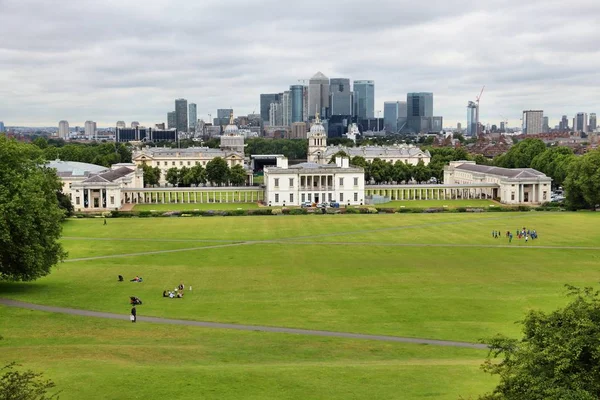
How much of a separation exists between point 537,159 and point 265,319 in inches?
4903

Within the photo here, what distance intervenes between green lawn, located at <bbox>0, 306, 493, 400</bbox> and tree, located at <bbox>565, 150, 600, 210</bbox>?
82520 mm

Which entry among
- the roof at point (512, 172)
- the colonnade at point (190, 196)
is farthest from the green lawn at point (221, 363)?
the roof at point (512, 172)

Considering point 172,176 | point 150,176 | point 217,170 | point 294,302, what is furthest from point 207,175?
point 294,302

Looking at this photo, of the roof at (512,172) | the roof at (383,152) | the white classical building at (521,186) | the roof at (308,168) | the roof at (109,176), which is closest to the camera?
the roof at (109,176)

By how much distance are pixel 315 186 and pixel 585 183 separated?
4628cm

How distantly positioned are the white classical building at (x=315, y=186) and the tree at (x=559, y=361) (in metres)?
110

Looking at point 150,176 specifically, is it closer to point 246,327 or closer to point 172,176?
point 172,176

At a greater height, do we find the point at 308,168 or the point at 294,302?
Result: the point at 308,168

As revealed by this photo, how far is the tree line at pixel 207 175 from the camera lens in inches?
6132

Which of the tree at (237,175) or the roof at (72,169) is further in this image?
the tree at (237,175)

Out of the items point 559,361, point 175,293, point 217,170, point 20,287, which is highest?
point 217,170

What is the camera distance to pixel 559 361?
22312mm

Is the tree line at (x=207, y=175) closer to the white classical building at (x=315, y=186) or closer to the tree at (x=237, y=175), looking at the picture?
the tree at (x=237, y=175)

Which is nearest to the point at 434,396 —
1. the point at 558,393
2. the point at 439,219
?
the point at 558,393
